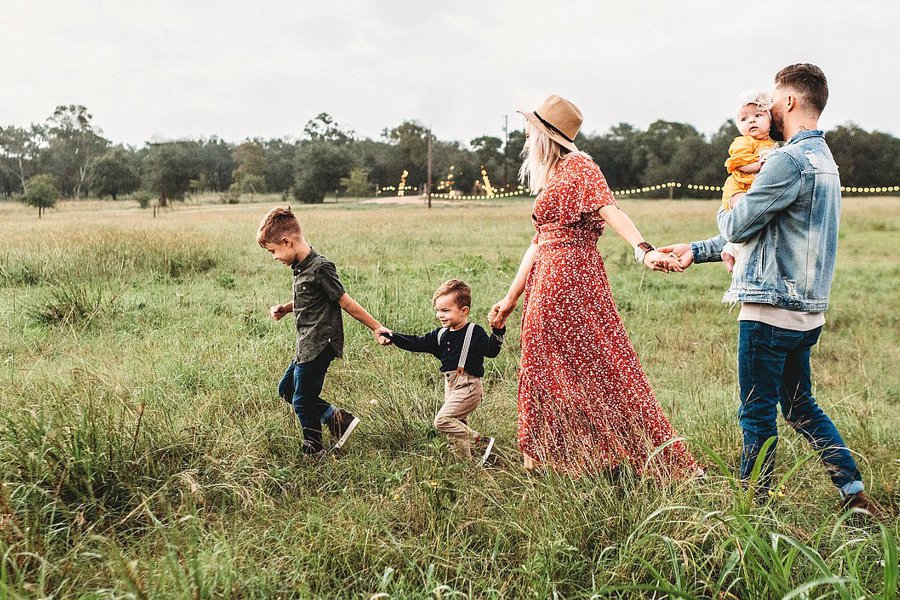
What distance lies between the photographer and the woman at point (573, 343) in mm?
3279

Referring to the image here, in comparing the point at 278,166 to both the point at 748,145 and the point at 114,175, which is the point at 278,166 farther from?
the point at 748,145

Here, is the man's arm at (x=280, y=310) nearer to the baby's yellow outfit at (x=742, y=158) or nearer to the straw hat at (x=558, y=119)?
the straw hat at (x=558, y=119)

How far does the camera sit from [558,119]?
3314 millimetres

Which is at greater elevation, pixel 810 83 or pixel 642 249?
pixel 810 83

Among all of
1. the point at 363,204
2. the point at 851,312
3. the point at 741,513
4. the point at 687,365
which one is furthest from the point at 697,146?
the point at 741,513

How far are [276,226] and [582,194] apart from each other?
5.47 feet

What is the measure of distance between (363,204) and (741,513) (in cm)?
3251

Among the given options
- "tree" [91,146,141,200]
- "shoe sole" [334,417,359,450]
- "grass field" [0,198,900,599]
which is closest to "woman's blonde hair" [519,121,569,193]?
"grass field" [0,198,900,599]

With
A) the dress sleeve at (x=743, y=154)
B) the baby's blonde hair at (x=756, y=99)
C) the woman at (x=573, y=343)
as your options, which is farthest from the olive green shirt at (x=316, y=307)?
the baby's blonde hair at (x=756, y=99)

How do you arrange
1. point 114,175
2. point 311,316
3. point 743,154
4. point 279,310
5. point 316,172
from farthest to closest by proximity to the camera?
1. point 316,172
2. point 114,175
3. point 279,310
4. point 311,316
5. point 743,154

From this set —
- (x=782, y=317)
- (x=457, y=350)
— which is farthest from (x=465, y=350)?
(x=782, y=317)

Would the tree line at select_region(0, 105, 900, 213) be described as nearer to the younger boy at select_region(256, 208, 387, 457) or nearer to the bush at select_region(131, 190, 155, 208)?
the bush at select_region(131, 190, 155, 208)

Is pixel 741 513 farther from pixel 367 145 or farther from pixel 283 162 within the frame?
pixel 367 145

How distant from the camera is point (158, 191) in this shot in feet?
78.5
